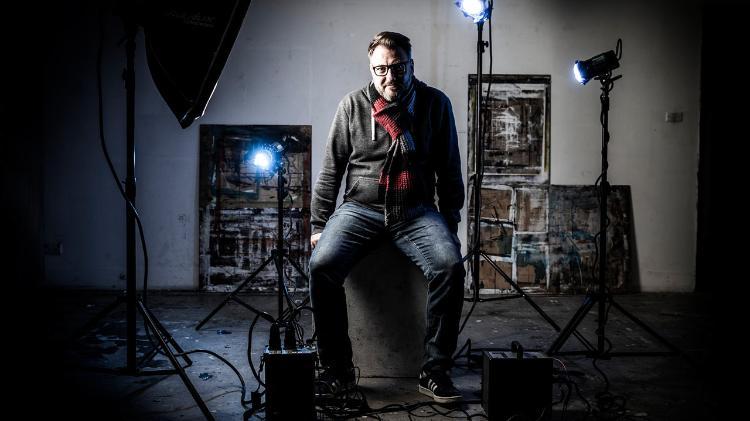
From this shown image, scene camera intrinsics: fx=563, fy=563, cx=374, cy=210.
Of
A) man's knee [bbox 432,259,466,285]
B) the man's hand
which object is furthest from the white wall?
man's knee [bbox 432,259,466,285]

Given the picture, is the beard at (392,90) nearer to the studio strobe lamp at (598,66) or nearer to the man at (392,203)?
the man at (392,203)

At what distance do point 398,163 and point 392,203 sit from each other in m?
0.21

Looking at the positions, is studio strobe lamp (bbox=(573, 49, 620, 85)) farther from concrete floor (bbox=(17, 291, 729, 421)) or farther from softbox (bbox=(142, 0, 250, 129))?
softbox (bbox=(142, 0, 250, 129))

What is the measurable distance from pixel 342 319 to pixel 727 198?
13.7 feet

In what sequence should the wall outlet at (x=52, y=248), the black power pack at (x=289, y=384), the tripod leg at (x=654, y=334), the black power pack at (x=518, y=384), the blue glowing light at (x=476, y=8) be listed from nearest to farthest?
the black power pack at (x=289, y=384) → the black power pack at (x=518, y=384) → the tripod leg at (x=654, y=334) → the blue glowing light at (x=476, y=8) → the wall outlet at (x=52, y=248)

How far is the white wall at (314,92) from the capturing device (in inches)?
193

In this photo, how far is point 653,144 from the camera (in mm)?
5051

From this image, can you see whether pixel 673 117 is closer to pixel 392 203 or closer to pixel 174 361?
pixel 392 203

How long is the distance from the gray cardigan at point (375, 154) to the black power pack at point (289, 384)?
0.94 m

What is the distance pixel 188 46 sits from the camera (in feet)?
7.97

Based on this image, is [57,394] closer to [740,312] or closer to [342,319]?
[342,319]

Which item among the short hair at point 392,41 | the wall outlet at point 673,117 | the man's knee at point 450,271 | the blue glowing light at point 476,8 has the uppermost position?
the blue glowing light at point 476,8

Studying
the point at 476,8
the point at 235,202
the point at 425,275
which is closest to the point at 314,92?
the point at 235,202

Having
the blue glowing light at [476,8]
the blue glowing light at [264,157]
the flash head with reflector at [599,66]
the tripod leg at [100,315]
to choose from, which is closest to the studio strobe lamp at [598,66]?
the flash head with reflector at [599,66]
